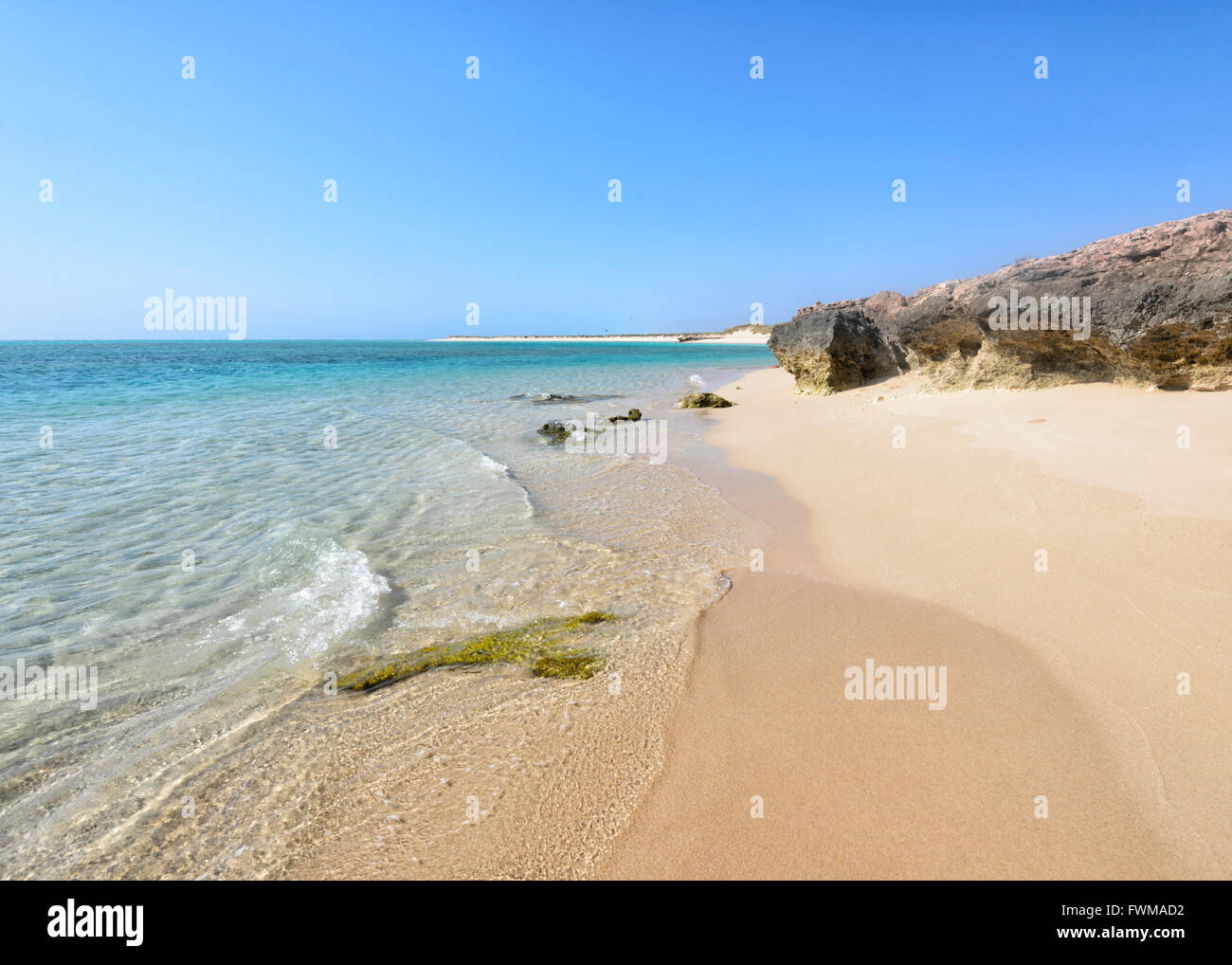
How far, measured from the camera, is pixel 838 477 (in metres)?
9.10

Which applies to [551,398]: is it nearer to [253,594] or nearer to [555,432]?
[555,432]

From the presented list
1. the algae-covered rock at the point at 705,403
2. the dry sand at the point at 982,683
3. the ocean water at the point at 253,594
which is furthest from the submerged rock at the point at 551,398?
the dry sand at the point at 982,683

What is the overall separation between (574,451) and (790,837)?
451 inches

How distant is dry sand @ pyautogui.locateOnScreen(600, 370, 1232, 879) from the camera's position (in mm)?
2621

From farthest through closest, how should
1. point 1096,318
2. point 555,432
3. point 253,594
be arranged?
point 555,432
point 1096,318
point 253,594

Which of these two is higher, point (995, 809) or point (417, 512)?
point (417, 512)

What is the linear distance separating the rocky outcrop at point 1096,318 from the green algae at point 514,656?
37.3ft

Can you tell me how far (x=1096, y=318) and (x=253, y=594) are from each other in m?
14.5

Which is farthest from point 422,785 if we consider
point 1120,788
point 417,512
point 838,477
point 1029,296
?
point 1029,296

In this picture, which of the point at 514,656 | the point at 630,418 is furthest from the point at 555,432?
the point at 514,656

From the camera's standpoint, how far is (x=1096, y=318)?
33.2ft

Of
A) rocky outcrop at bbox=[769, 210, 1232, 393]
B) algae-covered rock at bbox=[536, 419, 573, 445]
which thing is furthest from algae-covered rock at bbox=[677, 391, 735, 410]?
rocky outcrop at bbox=[769, 210, 1232, 393]

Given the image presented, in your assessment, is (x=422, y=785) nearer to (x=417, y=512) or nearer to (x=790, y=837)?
(x=790, y=837)

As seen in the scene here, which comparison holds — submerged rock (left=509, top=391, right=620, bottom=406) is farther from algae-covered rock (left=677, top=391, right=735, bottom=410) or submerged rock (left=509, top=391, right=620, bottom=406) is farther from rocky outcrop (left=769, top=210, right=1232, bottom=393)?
rocky outcrop (left=769, top=210, right=1232, bottom=393)
